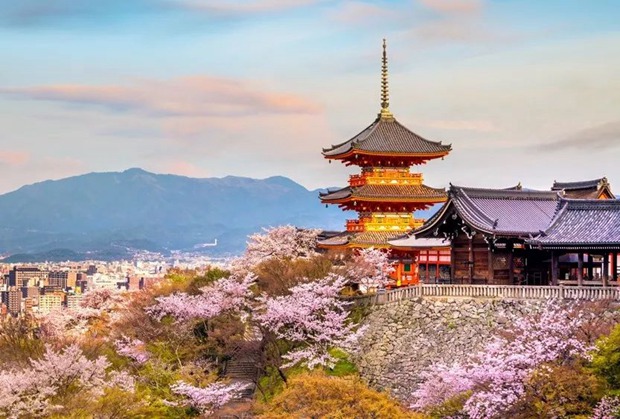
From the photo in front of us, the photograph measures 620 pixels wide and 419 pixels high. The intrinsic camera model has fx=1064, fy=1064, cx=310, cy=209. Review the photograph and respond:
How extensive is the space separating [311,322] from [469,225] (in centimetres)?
707

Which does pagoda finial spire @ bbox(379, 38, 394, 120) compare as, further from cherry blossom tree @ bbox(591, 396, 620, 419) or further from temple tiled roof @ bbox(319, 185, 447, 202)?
cherry blossom tree @ bbox(591, 396, 620, 419)

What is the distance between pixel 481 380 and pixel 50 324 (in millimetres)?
36789

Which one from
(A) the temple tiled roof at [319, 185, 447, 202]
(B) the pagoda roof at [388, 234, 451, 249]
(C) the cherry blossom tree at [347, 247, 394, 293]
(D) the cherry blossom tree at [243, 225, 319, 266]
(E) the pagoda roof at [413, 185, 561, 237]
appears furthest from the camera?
(D) the cherry blossom tree at [243, 225, 319, 266]

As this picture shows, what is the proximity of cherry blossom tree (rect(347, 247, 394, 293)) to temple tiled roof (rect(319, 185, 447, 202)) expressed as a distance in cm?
388

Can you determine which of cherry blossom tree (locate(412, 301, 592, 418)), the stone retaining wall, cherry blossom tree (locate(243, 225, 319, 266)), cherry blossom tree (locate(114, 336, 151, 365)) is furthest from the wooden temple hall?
cherry blossom tree (locate(114, 336, 151, 365))

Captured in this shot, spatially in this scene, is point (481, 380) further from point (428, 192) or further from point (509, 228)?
point (428, 192)

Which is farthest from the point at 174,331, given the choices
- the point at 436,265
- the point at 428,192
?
the point at 428,192

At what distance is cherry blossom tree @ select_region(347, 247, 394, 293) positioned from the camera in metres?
45.1

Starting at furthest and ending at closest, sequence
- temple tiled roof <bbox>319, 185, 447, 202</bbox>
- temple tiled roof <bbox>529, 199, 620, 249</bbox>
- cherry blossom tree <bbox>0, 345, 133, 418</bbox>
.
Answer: temple tiled roof <bbox>319, 185, 447, 202</bbox> < temple tiled roof <bbox>529, 199, 620, 249</bbox> < cherry blossom tree <bbox>0, 345, 133, 418</bbox>

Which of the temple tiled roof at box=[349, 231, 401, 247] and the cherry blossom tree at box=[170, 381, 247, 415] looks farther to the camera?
the temple tiled roof at box=[349, 231, 401, 247]

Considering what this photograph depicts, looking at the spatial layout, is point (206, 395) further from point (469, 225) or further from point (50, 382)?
point (469, 225)

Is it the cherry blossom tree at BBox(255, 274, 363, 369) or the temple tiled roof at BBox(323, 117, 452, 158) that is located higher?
the temple tiled roof at BBox(323, 117, 452, 158)

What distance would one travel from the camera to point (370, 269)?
150 feet

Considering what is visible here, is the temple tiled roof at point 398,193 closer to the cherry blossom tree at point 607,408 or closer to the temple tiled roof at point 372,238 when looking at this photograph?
the temple tiled roof at point 372,238
